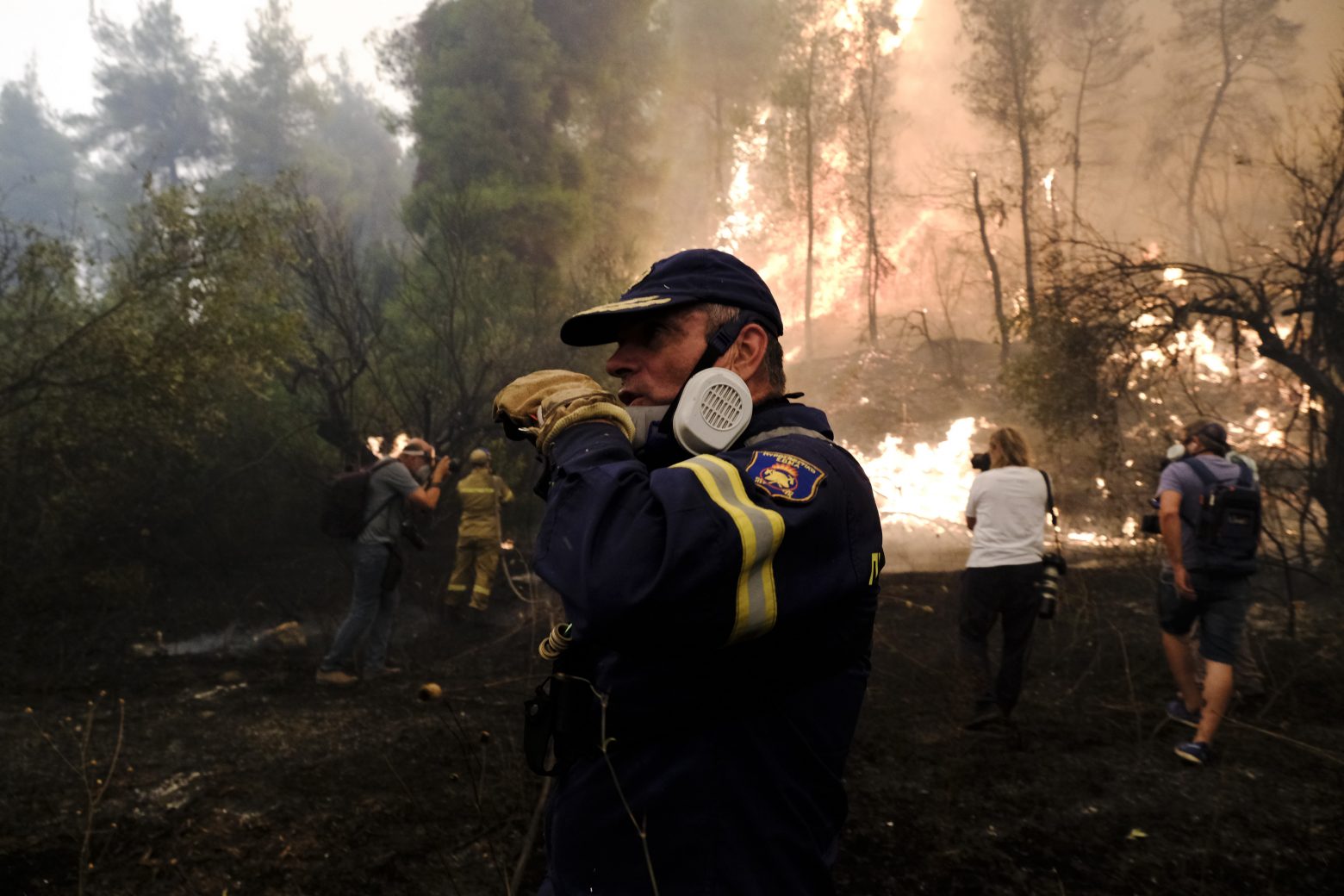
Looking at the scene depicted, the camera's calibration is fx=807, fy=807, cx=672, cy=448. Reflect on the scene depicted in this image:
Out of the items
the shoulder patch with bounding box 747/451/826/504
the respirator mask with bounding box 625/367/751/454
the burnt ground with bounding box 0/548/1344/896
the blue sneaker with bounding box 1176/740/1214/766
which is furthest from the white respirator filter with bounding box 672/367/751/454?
the blue sneaker with bounding box 1176/740/1214/766

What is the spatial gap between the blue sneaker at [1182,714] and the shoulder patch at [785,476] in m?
5.60

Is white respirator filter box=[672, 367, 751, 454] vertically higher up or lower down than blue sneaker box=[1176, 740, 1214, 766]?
higher up

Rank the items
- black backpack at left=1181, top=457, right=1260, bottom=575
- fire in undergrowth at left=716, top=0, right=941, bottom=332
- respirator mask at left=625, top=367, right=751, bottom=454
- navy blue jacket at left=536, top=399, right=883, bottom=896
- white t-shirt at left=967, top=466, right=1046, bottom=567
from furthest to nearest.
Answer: fire in undergrowth at left=716, top=0, right=941, bottom=332 → white t-shirt at left=967, top=466, right=1046, bottom=567 → black backpack at left=1181, top=457, right=1260, bottom=575 → respirator mask at left=625, top=367, right=751, bottom=454 → navy blue jacket at left=536, top=399, right=883, bottom=896

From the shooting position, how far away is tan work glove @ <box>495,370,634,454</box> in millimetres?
1382

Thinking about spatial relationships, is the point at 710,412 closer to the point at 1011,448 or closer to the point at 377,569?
the point at 1011,448

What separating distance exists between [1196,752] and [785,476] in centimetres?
519

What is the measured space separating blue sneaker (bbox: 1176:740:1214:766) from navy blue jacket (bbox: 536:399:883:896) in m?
4.80

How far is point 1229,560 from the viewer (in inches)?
194

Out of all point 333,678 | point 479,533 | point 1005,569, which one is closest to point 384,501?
point 333,678

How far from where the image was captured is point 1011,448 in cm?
561

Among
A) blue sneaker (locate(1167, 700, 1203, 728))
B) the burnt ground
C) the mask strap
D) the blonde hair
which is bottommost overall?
the burnt ground

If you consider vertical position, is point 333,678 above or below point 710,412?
below

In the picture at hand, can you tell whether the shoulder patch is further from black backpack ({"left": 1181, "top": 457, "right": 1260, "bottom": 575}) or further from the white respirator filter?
black backpack ({"left": 1181, "top": 457, "right": 1260, "bottom": 575})

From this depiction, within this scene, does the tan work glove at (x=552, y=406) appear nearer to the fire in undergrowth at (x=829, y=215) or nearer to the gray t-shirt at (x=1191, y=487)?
the gray t-shirt at (x=1191, y=487)
